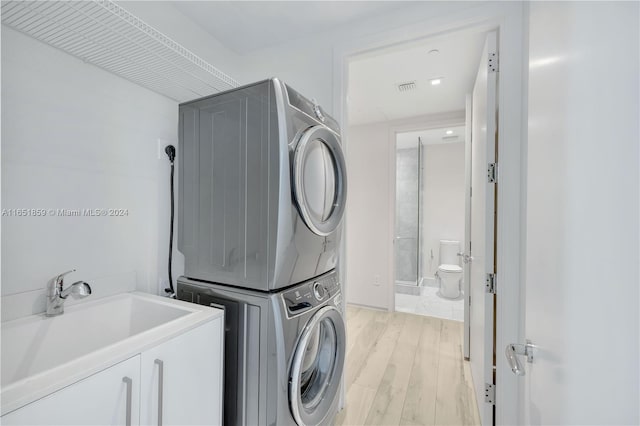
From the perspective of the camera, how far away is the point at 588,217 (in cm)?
48

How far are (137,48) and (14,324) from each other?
1150mm

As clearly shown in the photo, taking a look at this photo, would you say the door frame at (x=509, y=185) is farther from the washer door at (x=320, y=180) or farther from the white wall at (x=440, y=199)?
the white wall at (x=440, y=199)

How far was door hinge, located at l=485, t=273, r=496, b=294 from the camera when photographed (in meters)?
1.50

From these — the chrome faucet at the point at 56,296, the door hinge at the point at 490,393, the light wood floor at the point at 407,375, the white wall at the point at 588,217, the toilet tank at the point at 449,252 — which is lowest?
the light wood floor at the point at 407,375

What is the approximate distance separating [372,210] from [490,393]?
8.14ft

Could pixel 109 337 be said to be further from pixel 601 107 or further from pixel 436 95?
pixel 436 95

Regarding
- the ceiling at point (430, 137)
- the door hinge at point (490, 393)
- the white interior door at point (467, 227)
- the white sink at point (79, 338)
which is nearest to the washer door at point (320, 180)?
the white sink at point (79, 338)

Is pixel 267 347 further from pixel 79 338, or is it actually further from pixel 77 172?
pixel 77 172

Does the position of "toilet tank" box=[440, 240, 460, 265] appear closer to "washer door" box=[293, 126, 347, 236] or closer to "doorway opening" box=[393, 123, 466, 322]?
"doorway opening" box=[393, 123, 466, 322]

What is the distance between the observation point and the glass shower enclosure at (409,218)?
4598 millimetres

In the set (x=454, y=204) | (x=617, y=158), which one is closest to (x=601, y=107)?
(x=617, y=158)

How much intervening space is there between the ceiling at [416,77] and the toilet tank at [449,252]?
242 cm

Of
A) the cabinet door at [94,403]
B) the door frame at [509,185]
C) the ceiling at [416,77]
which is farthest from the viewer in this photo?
the ceiling at [416,77]

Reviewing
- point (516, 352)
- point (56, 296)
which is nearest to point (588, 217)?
point (516, 352)
